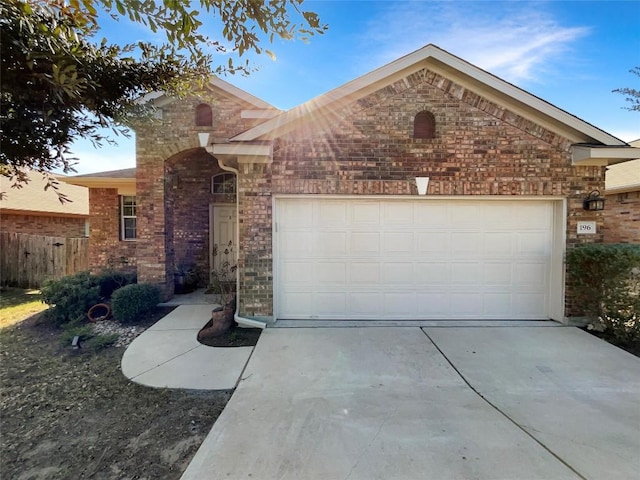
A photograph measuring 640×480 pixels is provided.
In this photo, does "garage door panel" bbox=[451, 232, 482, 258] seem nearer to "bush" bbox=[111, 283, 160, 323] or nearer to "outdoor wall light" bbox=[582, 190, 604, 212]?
"outdoor wall light" bbox=[582, 190, 604, 212]

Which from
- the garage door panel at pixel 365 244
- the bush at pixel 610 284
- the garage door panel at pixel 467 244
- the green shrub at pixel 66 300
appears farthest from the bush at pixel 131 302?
the bush at pixel 610 284

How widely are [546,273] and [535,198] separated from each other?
1498mm

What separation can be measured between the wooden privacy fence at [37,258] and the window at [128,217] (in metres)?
1.98

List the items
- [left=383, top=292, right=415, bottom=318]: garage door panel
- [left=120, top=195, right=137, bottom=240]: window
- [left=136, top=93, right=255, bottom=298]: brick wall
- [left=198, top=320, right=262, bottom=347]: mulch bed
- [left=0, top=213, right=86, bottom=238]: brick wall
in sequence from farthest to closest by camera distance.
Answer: [left=0, top=213, right=86, bottom=238]: brick wall < [left=120, top=195, right=137, bottom=240]: window < [left=136, top=93, right=255, bottom=298]: brick wall < [left=383, top=292, right=415, bottom=318]: garage door panel < [left=198, top=320, right=262, bottom=347]: mulch bed

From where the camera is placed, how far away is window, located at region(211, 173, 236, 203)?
28.7ft

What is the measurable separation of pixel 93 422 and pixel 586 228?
8135mm

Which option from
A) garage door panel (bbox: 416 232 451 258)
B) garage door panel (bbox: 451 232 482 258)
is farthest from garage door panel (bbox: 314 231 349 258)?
garage door panel (bbox: 451 232 482 258)

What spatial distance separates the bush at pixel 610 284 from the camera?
16.4 ft

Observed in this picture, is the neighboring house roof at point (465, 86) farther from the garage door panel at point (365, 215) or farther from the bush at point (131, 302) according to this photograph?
the bush at point (131, 302)

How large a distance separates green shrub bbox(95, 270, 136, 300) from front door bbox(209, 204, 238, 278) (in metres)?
2.17

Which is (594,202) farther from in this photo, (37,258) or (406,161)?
(37,258)

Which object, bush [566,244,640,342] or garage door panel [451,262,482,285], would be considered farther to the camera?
garage door panel [451,262,482,285]

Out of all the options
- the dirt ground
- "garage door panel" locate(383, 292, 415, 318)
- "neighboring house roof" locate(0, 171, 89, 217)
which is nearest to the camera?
the dirt ground

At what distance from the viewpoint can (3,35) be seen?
2244 millimetres
